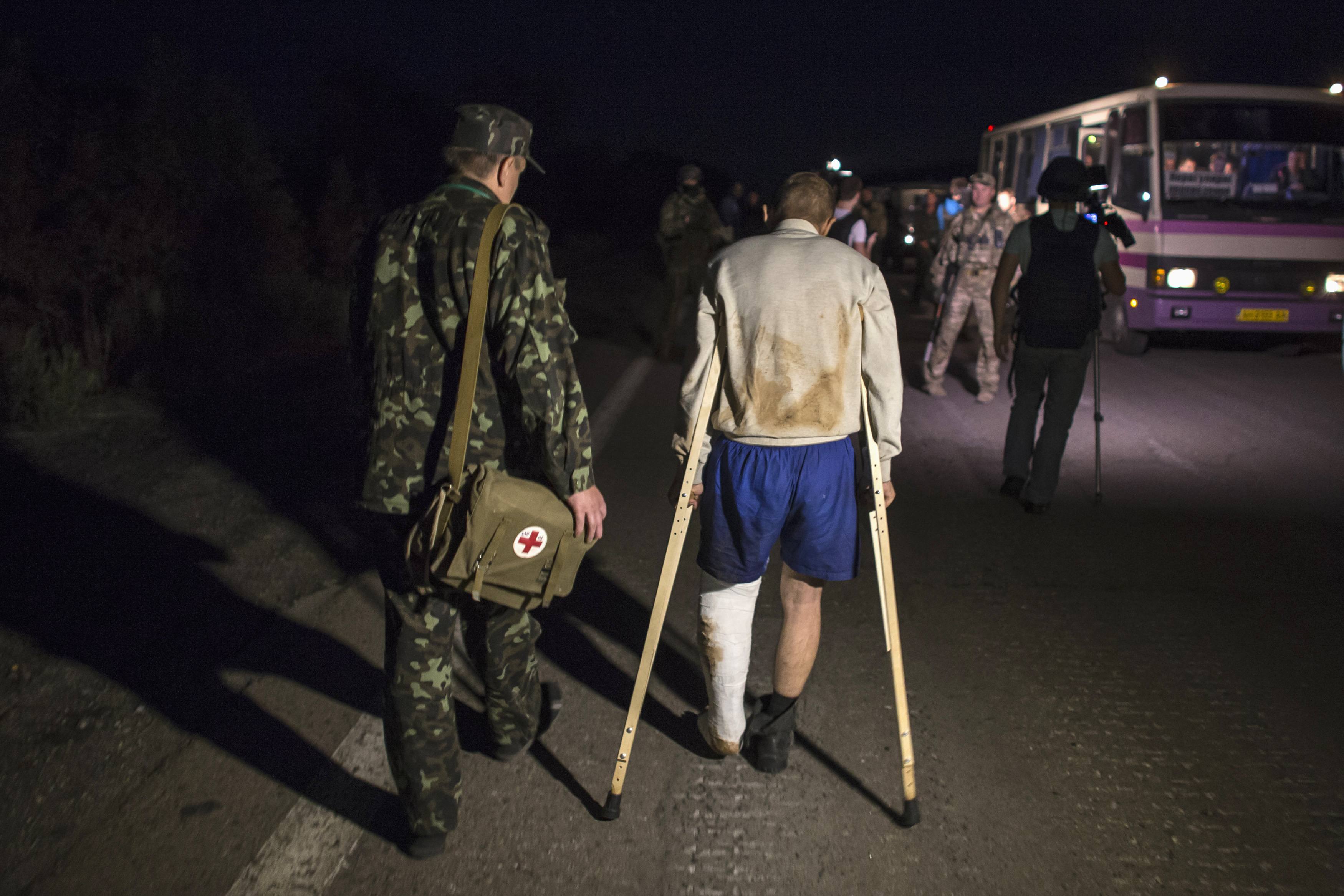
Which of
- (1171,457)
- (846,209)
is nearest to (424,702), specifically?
(1171,457)

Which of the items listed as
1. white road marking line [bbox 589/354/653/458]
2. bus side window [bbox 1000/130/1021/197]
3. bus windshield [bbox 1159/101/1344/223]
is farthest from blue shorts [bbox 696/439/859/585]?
bus side window [bbox 1000/130/1021/197]

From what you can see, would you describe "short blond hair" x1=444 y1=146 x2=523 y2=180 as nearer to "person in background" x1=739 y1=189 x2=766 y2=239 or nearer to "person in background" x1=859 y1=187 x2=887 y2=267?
"person in background" x1=739 y1=189 x2=766 y2=239

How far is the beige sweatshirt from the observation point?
316 cm

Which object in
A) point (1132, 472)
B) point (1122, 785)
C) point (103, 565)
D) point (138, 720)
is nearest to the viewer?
point (1122, 785)

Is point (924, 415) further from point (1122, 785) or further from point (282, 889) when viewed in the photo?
point (282, 889)

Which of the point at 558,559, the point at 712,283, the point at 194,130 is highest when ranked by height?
the point at 194,130

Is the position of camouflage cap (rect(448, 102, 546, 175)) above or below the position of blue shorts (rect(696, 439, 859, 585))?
above

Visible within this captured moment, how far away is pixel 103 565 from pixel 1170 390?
9.41 meters

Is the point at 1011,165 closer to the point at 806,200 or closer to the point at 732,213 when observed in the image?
the point at 732,213

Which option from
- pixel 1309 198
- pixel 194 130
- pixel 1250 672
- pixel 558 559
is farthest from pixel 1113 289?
pixel 194 130

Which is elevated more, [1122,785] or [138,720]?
[138,720]

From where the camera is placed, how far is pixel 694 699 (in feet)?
13.4

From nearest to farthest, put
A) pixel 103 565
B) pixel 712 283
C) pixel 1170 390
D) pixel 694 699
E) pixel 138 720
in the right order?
pixel 712 283
pixel 138 720
pixel 694 699
pixel 103 565
pixel 1170 390

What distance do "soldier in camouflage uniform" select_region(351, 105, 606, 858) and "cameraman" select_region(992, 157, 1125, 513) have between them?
3.97 metres
